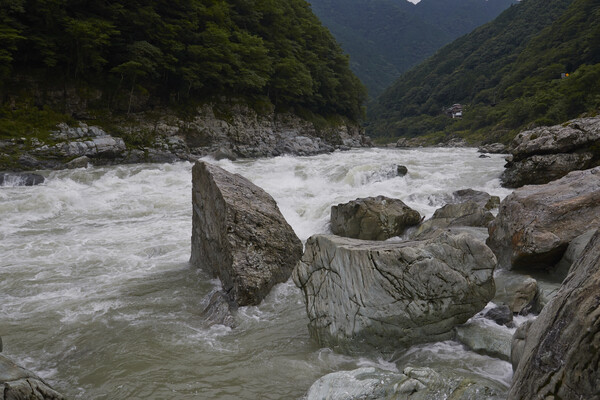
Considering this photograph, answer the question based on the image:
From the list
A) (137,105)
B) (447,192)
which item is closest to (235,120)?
(137,105)

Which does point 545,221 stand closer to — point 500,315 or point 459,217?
point 500,315

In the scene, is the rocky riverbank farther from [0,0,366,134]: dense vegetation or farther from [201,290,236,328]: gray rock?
[201,290,236,328]: gray rock

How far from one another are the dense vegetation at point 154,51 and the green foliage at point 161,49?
0.08 meters

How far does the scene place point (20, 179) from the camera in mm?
16406

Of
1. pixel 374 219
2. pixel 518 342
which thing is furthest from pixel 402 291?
pixel 374 219

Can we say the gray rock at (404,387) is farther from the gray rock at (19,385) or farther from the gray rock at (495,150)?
the gray rock at (495,150)

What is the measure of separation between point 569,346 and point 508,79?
310ft

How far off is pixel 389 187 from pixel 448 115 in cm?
9827

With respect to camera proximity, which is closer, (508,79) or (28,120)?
(28,120)

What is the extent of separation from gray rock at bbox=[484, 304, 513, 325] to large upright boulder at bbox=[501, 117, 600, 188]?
11209mm

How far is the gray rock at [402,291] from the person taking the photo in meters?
4.61

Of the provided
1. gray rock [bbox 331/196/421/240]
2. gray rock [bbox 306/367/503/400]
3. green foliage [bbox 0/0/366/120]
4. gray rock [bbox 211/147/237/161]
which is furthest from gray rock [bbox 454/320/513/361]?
green foliage [bbox 0/0/366/120]

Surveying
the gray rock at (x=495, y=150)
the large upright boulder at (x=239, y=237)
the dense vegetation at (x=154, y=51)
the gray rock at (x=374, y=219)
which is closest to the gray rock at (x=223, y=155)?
the dense vegetation at (x=154, y=51)

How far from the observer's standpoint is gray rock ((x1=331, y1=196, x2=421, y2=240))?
978cm
